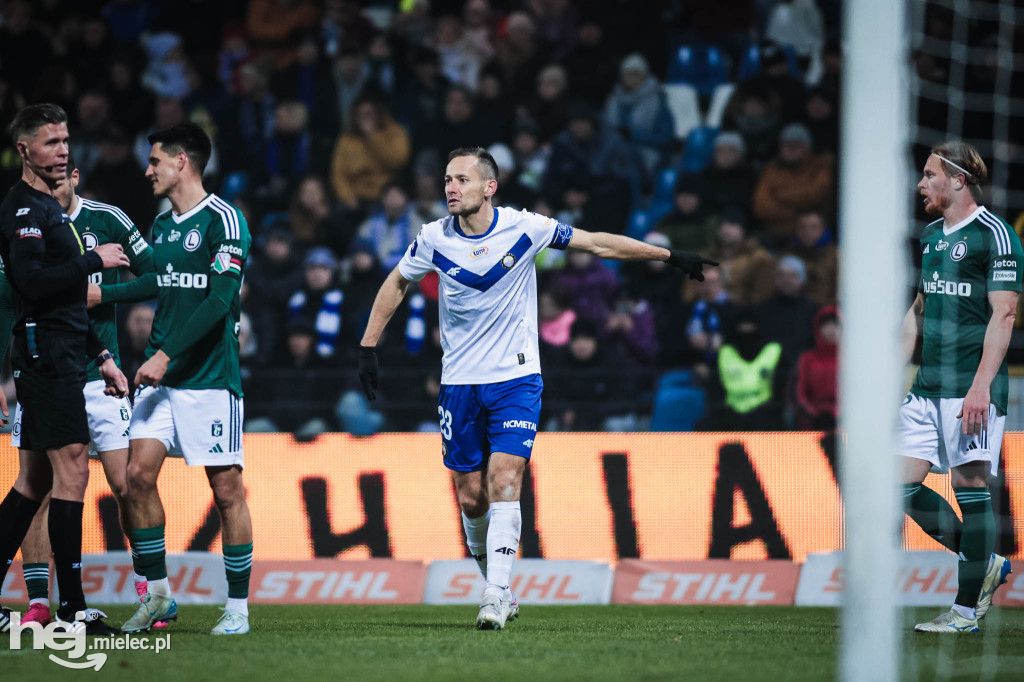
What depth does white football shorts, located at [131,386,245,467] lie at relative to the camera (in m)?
5.75

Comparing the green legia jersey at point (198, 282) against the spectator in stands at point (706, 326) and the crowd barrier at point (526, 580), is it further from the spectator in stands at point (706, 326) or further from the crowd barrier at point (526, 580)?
the spectator in stands at point (706, 326)

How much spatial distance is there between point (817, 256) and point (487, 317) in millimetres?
6383

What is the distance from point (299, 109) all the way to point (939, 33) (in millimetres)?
6868

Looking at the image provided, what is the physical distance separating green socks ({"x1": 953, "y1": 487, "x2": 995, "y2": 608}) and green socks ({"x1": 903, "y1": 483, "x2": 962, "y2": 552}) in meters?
0.08

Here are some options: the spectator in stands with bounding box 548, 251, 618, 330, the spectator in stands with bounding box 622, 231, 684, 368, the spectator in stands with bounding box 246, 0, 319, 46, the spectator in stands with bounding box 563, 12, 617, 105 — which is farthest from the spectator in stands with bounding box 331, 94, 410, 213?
the spectator in stands with bounding box 622, 231, 684, 368

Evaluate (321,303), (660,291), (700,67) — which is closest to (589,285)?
(660,291)

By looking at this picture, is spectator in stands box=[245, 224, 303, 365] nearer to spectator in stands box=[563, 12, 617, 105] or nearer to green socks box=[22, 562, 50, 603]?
spectator in stands box=[563, 12, 617, 105]

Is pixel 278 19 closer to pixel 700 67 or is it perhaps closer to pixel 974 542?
pixel 700 67

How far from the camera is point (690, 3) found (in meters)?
13.9

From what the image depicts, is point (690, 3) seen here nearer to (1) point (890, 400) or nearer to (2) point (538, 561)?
(2) point (538, 561)

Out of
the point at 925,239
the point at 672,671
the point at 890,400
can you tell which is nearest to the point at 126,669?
the point at 672,671

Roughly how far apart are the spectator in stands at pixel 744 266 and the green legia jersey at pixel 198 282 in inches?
247

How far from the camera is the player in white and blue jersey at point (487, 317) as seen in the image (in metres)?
6.15

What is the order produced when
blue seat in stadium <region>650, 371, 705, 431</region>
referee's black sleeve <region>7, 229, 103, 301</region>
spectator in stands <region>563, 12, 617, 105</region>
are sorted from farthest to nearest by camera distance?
spectator in stands <region>563, 12, 617, 105</region> < blue seat in stadium <region>650, 371, 705, 431</region> < referee's black sleeve <region>7, 229, 103, 301</region>
